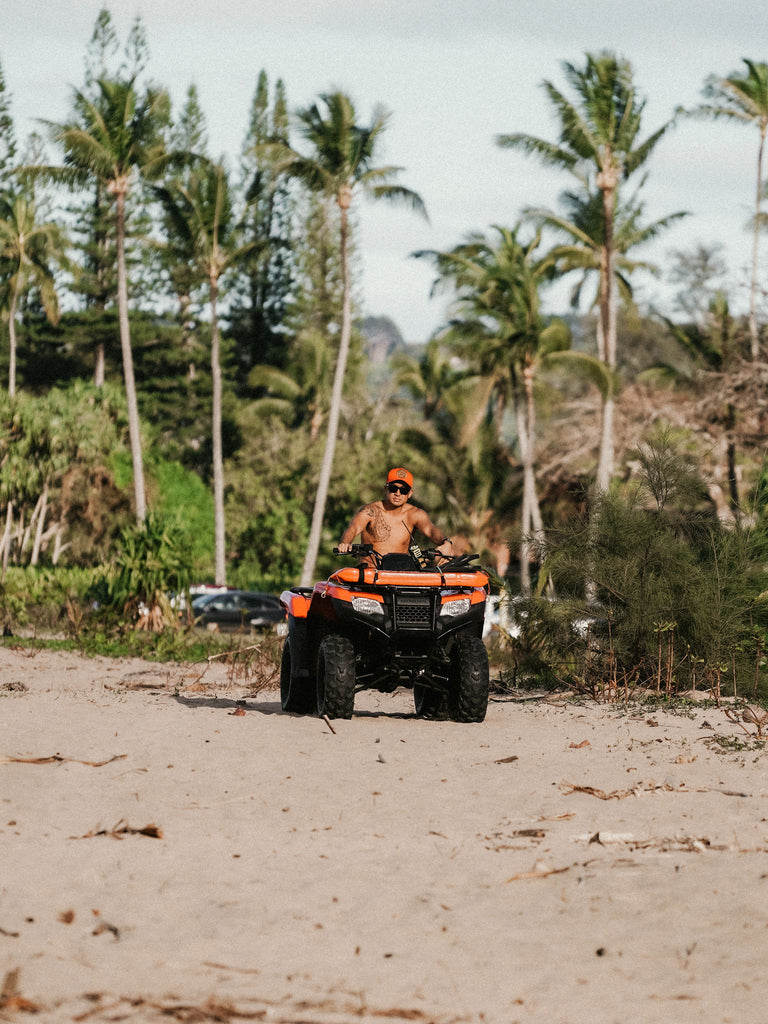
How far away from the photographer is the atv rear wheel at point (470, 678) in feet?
30.7

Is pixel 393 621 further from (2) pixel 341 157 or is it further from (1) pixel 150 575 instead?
(2) pixel 341 157

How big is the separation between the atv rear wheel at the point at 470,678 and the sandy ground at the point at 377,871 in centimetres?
16

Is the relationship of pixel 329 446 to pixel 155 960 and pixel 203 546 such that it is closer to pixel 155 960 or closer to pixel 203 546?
pixel 203 546

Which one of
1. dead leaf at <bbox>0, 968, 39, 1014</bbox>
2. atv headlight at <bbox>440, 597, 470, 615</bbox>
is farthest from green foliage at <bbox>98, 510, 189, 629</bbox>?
dead leaf at <bbox>0, 968, 39, 1014</bbox>

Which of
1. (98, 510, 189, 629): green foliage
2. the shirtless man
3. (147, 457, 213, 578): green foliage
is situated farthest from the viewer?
(147, 457, 213, 578): green foliage

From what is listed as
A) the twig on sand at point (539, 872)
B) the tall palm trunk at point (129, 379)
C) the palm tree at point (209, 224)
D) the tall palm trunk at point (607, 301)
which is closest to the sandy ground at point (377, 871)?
the twig on sand at point (539, 872)

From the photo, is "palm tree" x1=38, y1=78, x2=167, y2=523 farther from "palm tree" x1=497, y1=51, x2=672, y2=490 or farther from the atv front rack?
the atv front rack

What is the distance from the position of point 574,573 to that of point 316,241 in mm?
44672

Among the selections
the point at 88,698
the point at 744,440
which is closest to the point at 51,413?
the point at 744,440

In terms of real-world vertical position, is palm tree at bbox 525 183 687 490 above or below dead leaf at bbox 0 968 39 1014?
above

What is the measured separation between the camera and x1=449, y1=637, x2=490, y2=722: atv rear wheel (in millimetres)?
9344

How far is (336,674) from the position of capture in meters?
9.08

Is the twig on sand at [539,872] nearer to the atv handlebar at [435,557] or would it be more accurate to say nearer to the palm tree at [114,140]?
the atv handlebar at [435,557]

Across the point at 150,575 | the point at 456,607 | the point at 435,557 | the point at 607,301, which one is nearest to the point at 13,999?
the point at 456,607
